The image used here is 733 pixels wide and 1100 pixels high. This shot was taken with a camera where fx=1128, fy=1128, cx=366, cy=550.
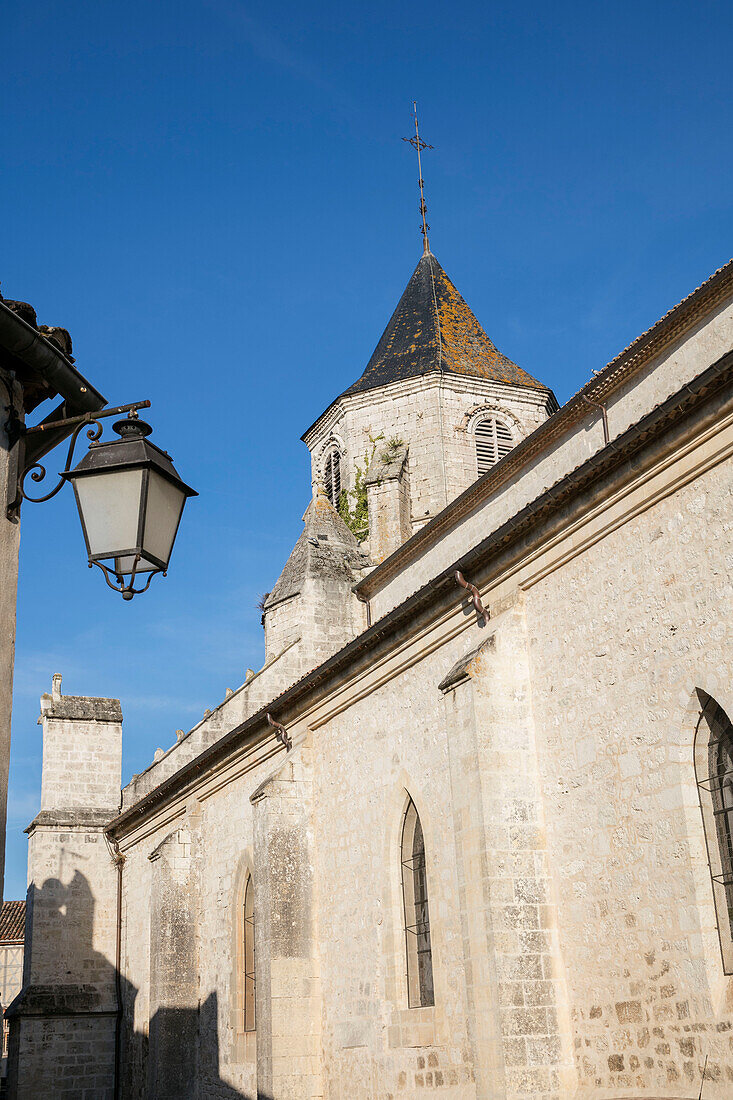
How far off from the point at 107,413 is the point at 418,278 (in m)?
24.3

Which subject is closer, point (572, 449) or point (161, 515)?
point (161, 515)

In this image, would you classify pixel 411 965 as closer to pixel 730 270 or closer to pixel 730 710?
pixel 730 710

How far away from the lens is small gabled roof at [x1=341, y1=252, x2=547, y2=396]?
24.7 m

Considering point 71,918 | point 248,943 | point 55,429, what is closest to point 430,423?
point 248,943

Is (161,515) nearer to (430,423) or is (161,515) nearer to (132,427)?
(132,427)

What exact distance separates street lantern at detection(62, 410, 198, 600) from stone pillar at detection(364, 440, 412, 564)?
17491 millimetres

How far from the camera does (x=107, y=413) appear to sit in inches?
182

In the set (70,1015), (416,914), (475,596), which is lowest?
(70,1015)

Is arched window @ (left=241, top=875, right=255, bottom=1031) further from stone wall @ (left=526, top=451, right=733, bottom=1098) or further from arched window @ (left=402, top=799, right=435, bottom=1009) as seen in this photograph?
stone wall @ (left=526, top=451, right=733, bottom=1098)

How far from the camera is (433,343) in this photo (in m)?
25.2

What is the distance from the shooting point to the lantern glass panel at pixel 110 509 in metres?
4.36

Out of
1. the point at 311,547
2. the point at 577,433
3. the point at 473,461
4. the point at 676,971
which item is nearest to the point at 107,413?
the point at 676,971

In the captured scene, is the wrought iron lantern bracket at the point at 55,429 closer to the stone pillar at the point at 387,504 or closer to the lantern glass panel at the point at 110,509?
the lantern glass panel at the point at 110,509

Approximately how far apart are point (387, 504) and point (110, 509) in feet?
59.6
